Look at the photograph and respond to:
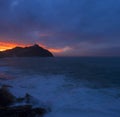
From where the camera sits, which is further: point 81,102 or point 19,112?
point 81,102

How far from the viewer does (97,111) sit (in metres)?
16.5

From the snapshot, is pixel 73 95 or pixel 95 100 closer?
pixel 95 100

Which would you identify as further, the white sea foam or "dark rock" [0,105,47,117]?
the white sea foam

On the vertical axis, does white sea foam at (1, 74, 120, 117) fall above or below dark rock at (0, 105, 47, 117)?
below

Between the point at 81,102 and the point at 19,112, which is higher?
the point at 19,112

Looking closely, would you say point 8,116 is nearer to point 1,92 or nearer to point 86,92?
point 1,92

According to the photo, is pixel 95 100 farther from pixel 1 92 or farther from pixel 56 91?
pixel 1 92

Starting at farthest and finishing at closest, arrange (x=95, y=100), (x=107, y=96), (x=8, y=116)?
1. (x=107, y=96)
2. (x=95, y=100)
3. (x=8, y=116)

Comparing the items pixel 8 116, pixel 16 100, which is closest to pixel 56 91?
pixel 16 100

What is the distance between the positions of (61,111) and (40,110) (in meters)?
2.21

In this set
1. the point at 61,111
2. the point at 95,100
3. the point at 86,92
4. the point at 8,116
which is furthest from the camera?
the point at 86,92

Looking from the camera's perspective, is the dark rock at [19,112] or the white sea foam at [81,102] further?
the white sea foam at [81,102]

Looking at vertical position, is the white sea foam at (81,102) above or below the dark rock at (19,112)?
below

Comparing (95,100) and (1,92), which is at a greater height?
(1,92)
